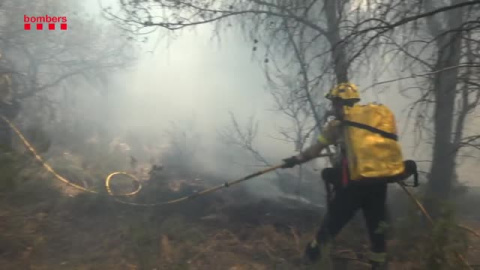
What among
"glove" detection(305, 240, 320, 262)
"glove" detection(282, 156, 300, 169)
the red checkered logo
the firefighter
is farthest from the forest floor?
the red checkered logo

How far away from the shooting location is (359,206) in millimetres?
3918

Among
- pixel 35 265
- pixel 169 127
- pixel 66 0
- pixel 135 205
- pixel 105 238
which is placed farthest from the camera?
pixel 169 127

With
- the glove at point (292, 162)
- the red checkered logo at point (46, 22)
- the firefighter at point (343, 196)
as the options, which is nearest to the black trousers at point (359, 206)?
the firefighter at point (343, 196)

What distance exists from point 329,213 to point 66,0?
10.1 meters

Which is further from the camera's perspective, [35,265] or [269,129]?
[269,129]

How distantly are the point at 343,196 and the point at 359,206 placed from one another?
0.62ft

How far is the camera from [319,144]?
→ 4055mm

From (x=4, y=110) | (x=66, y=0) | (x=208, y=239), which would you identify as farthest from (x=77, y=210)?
(x=66, y=0)

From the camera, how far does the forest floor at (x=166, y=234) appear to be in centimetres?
407

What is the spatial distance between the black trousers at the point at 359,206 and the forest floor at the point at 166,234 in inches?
12.1

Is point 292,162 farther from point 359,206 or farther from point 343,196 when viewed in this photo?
point 359,206

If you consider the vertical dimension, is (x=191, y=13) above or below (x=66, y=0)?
below

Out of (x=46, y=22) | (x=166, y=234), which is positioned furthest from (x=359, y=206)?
(x=46, y=22)

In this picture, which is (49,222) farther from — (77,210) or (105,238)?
(105,238)
